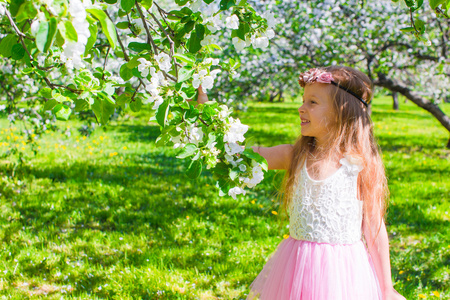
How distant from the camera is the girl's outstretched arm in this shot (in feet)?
6.22

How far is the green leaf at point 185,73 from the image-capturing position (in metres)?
1.21

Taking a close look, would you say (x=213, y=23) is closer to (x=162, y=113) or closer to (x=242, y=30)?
(x=242, y=30)

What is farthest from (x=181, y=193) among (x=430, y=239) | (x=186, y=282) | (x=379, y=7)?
(x=379, y=7)

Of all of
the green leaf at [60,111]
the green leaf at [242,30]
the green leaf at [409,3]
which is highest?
the green leaf at [409,3]

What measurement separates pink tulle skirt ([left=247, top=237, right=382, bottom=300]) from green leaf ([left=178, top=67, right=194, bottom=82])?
3.60ft

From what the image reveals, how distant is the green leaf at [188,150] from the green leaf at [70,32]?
1.59 feet

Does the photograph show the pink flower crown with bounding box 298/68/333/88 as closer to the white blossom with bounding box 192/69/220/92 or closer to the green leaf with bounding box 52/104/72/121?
the white blossom with bounding box 192/69/220/92

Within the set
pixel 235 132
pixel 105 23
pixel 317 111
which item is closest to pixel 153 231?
pixel 317 111

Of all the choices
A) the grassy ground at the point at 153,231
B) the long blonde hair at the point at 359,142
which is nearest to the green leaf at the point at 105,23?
the grassy ground at the point at 153,231

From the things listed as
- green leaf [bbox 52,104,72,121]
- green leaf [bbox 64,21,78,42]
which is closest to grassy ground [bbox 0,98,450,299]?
green leaf [bbox 52,104,72,121]

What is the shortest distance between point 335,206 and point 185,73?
1075mm

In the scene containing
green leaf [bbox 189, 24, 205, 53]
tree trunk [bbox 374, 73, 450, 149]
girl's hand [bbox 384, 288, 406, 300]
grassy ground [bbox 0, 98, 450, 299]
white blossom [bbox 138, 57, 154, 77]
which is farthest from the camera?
tree trunk [bbox 374, 73, 450, 149]

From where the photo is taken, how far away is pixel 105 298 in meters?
2.50

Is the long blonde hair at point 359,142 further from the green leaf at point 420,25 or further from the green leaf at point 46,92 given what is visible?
the green leaf at point 46,92
